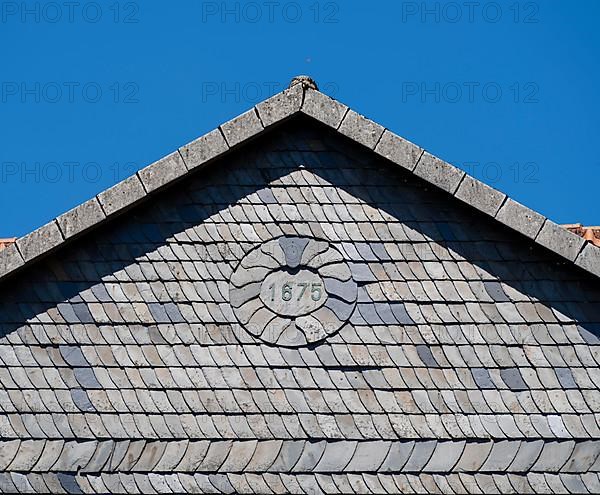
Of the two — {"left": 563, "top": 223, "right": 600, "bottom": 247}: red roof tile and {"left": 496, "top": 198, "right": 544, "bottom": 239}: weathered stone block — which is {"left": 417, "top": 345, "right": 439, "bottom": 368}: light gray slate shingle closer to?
{"left": 496, "top": 198, "right": 544, "bottom": 239}: weathered stone block

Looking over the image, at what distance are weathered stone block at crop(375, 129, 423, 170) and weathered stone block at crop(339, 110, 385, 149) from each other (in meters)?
0.06

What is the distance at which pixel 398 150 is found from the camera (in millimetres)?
17953

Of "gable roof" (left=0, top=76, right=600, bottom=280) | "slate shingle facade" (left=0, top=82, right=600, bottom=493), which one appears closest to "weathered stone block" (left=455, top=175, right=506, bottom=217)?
"gable roof" (left=0, top=76, right=600, bottom=280)

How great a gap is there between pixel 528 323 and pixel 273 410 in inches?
97.0

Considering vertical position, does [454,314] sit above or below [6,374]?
Result: above

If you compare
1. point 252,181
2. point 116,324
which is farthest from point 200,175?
point 116,324

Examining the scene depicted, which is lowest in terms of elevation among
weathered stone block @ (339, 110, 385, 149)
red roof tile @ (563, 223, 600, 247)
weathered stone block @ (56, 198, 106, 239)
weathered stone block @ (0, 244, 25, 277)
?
weathered stone block @ (0, 244, 25, 277)

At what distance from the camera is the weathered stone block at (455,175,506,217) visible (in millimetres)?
17828

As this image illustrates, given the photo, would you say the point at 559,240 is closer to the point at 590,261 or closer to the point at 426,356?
the point at 590,261

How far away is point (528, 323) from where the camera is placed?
17.9 m

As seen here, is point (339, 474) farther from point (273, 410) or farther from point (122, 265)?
point (122, 265)

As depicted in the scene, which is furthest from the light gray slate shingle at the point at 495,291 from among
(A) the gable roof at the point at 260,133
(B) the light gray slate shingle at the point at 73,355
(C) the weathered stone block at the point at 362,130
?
(B) the light gray slate shingle at the point at 73,355

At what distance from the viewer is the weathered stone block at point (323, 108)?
59.3ft

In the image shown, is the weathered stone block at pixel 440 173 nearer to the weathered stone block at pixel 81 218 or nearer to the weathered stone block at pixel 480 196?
the weathered stone block at pixel 480 196
